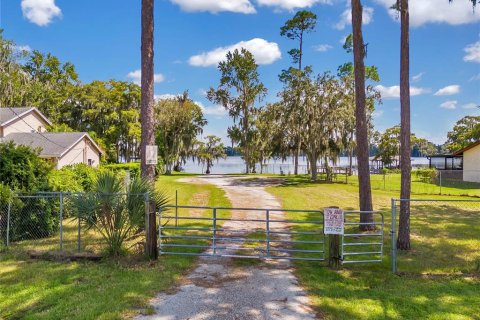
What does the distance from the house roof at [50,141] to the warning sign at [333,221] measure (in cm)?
2299

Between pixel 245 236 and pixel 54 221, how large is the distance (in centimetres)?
599

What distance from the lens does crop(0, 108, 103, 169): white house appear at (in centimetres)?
2577

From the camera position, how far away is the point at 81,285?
6355 mm

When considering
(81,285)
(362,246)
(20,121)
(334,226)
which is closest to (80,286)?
(81,285)

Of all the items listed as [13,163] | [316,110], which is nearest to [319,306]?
[13,163]

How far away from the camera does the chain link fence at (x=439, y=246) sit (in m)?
7.54

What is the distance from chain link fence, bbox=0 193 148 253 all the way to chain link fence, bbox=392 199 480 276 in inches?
246

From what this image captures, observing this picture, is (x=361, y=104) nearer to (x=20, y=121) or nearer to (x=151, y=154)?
(x=151, y=154)

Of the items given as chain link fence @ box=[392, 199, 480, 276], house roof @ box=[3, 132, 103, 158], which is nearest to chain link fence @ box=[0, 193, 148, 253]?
chain link fence @ box=[392, 199, 480, 276]

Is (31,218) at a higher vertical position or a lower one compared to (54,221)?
higher

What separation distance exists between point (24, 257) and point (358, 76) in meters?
10.6

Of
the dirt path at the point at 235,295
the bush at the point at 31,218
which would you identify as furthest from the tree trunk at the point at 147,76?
the dirt path at the point at 235,295

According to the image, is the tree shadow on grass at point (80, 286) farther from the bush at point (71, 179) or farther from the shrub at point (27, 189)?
the bush at point (71, 179)

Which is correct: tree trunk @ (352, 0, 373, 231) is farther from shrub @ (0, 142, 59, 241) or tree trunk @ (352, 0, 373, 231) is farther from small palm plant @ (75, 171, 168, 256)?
shrub @ (0, 142, 59, 241)
